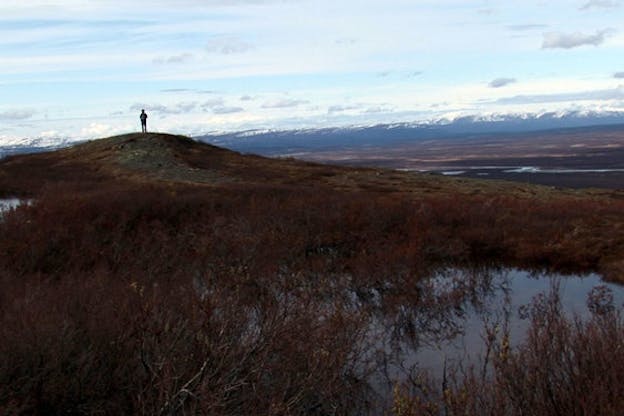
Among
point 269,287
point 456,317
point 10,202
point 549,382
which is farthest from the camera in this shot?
point 10,202

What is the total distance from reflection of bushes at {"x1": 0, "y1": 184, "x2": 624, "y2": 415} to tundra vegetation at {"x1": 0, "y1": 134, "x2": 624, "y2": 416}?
2.4 inches

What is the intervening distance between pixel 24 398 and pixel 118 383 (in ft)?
4.60

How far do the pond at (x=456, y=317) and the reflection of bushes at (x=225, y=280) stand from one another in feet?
2.26

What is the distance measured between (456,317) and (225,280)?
6.99 m

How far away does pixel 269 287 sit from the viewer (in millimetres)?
17141

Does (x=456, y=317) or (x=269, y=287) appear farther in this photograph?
(x=456, y=317)

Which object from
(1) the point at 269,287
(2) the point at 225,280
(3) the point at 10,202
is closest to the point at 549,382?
(1) the point at 269,287

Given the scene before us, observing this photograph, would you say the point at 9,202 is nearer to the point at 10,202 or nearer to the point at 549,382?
the point at 10,202

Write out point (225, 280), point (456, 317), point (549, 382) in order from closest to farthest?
point (549, 382) < point (225, 280) < point (456, 317)

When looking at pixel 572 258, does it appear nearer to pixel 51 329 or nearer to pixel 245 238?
pixel 245 238

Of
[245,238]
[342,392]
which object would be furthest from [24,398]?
[245,238]

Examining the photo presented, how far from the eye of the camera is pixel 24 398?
8.50 m

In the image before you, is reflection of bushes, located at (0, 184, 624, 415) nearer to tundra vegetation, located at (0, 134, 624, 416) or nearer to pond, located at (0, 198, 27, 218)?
tundra vegetation, located at (0, 134, 624, 416)

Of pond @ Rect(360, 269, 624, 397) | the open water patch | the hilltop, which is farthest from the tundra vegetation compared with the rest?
the open water patch
